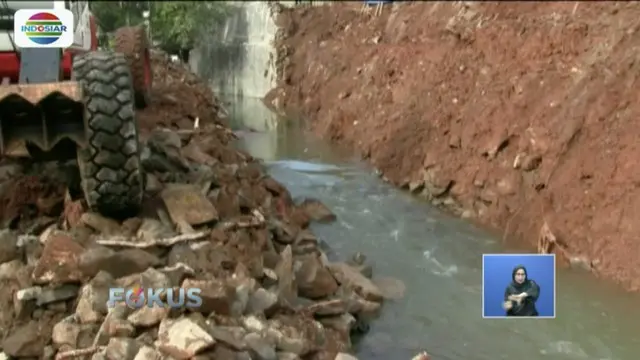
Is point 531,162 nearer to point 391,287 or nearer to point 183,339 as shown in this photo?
point 391,287

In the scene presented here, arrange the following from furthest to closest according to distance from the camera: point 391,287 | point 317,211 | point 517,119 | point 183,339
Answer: point 517,119, point 317,211, point 391,287, point 183,339

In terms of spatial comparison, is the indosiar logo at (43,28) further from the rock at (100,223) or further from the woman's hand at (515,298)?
the woman's hand at (515,298)

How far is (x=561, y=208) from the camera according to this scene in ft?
34.4

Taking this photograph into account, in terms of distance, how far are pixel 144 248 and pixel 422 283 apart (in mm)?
4005

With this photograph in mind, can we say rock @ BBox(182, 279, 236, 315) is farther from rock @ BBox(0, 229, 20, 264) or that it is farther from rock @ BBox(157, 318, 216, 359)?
rock @ BBox(0, 229, 20, 264)

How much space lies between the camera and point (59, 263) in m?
6.12

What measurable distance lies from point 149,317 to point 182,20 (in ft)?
82.7

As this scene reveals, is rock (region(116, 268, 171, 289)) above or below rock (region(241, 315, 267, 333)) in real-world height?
above

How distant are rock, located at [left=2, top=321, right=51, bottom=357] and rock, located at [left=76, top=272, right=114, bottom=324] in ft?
1.23

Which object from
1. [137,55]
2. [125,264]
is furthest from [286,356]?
[137,55]

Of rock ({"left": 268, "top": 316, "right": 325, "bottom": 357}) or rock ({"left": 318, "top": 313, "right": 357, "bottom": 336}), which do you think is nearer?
rock ({"left": 268, "top": 316, "right": 325, "bottom": 357})

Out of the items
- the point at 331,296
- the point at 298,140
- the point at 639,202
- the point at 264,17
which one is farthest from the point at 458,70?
the point at 264,17

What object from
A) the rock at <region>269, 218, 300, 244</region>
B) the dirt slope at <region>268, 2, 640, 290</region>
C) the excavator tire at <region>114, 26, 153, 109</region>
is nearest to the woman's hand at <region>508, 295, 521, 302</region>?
the rock at <region>269, 218, 300, 244</region>

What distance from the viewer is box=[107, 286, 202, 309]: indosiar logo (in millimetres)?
5590
